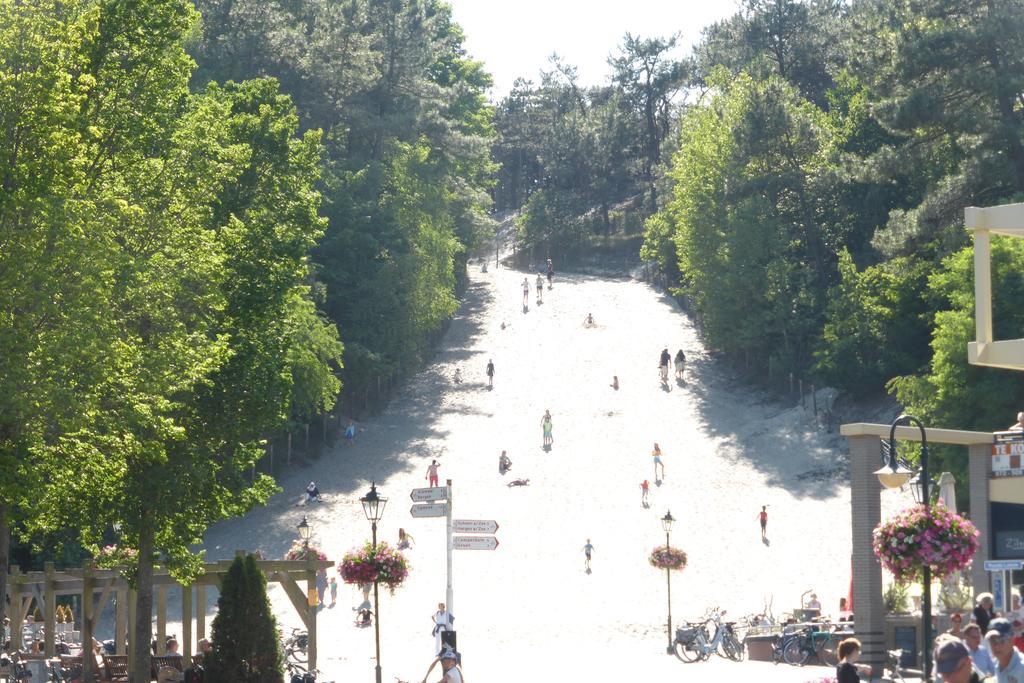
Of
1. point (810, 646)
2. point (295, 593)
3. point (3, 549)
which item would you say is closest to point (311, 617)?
point (295, 593)

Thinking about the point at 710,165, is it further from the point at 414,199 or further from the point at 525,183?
the point at 525,183

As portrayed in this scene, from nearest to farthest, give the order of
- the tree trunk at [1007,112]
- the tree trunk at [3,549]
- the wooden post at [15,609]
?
the tree trunk at [3,549]
the wooden post at [15,609]
the tree trunk at [1007,112]

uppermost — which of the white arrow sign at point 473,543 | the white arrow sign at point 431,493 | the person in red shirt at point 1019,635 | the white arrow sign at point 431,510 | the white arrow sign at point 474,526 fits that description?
the white arrow sign at point 431,493

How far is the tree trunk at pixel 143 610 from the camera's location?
23.5 metres

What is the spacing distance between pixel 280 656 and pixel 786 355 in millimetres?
41696

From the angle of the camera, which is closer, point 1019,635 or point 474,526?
point 1019,635

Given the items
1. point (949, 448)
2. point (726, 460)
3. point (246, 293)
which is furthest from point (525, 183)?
point (246, 293)

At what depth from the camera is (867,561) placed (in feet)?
71.9

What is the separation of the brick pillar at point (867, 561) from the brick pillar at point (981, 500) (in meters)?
2.08

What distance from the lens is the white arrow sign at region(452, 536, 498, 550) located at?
21422 mm

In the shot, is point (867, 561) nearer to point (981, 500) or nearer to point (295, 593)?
point (981, 500)

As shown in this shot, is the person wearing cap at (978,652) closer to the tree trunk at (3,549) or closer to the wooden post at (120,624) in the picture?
the tree trunk at (3,549)

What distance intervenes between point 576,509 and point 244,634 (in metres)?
27.0

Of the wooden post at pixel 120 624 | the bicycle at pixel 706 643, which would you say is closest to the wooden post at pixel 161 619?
the wooden post at pixel 120 624
